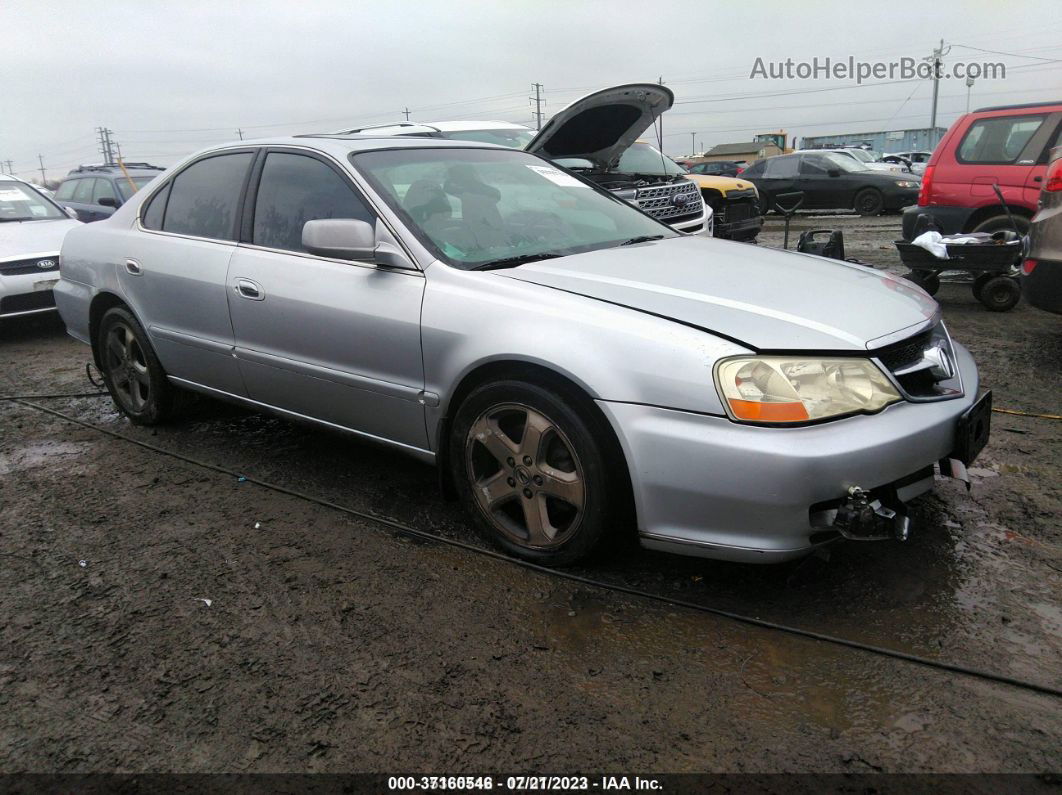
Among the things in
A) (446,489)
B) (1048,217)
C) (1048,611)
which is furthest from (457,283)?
(1048,217)

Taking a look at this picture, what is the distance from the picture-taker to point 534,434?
2719 millimetres

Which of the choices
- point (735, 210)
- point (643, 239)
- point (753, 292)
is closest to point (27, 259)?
point (643, 239)

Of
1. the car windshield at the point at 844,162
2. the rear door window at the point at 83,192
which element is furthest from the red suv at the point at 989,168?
the rear door window at the point at 83,192

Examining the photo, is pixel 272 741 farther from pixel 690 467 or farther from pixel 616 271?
pixel 616 271

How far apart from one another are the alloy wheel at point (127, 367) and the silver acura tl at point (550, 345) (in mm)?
225

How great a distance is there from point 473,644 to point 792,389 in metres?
1.22

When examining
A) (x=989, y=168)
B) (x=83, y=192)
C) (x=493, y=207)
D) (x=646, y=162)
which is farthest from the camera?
(x=83, y=192)

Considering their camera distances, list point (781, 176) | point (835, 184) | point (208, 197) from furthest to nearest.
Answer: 1. point (781, 176)
2. point (835, 184)
3. point (208, 197)

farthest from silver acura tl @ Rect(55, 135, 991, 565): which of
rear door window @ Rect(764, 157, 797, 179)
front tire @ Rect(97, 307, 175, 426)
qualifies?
rear door window @ Rect(764, 157, 797, 179)

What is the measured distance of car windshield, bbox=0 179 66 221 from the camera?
8195mm

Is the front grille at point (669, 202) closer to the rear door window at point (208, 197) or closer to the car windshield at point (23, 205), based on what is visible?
the rear door window at point (208, 197)

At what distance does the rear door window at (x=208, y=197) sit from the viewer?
12.7 feet

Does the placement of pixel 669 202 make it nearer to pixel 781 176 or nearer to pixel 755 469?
pixel 755 469

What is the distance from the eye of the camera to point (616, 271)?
9.61 ft
